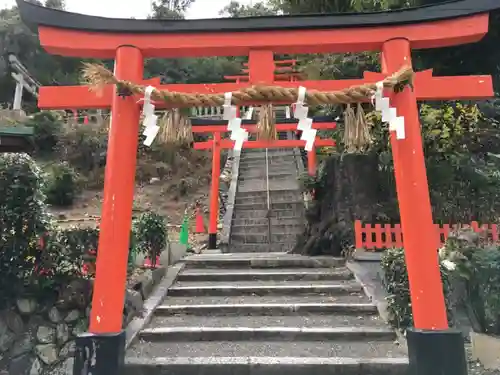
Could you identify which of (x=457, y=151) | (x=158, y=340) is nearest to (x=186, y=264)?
(x=158, y=340)

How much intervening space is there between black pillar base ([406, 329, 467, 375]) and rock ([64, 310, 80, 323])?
353 centimetres

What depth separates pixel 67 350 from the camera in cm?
399

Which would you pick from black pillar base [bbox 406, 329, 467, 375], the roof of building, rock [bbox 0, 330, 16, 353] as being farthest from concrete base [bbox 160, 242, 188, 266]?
black pillar base [bbox 406, 329, 467, 375]

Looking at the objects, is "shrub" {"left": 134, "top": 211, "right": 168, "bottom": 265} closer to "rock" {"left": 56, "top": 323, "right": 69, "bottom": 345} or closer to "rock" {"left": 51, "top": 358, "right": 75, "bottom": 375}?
"rock" {"left": 56, "top": 323, "right": 69, "bottom": 345}

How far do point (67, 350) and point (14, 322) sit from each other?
618mm

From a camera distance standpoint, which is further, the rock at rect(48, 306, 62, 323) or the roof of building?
the rock at rect(48, 306, 62, 323)

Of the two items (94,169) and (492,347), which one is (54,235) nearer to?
(492,347)

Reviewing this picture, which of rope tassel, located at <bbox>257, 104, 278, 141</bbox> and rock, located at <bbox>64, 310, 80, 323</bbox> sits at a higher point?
rope tassel, located at <bbox>257, 104, 278, 141</bbox>

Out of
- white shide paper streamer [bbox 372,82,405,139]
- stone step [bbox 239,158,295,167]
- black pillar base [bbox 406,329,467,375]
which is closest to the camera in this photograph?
black pillar base [bbox 406,329,467,375]

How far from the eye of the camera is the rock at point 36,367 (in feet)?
12.4

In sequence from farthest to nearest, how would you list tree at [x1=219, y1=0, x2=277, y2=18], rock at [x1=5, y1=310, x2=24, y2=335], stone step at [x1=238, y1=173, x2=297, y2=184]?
tree at [x1=219, y1=0, x2=277, y2=18] < stone step at [x1=238, y1=173, x2=297, y2=184] < rock at [x1=5, y1=310, x2=24, y2=335]

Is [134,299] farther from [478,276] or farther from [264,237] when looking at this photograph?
[264,237]

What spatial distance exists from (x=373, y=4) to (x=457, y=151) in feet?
11.8

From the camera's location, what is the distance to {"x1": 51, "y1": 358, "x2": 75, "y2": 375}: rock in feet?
12.6
